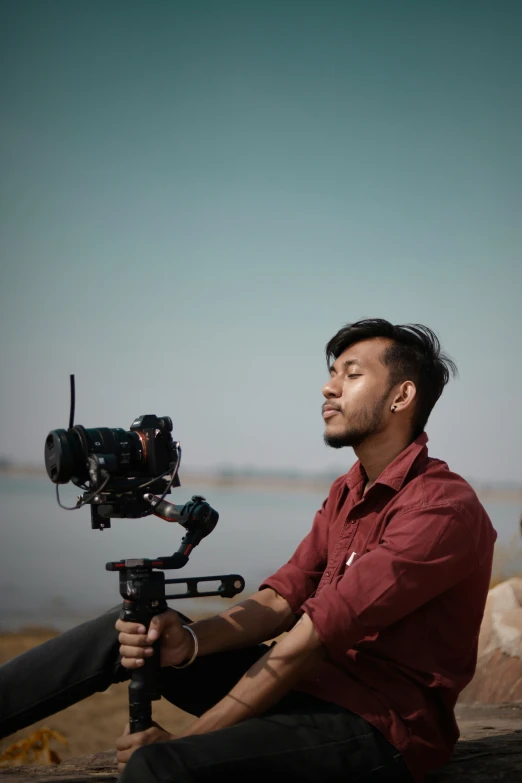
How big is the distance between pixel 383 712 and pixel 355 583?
1.26ft

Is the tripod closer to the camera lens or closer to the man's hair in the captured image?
the camera lens

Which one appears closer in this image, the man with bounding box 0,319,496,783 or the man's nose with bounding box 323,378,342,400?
the man with bounding box 0,319,496,783

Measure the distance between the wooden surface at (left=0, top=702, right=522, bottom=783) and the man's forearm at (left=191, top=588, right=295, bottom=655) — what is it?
705mm

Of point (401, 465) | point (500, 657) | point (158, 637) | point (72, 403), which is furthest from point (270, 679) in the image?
point (500, 657)

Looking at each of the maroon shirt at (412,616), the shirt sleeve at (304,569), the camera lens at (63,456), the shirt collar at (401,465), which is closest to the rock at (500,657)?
the shirt sleeve at (304,569)

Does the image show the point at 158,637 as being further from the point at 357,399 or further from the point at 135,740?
the point at 357,399

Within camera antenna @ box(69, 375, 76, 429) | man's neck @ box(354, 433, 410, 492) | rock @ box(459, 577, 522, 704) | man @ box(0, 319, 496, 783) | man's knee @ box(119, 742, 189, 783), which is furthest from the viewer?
rock @ box(459, 577, 522, 704)

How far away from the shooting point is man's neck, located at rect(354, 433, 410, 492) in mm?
2604

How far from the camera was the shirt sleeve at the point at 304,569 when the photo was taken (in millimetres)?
2680

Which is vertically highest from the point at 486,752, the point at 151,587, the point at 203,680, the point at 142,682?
the point at 151,587

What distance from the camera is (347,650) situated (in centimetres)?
217

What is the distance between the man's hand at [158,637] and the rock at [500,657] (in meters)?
2.92

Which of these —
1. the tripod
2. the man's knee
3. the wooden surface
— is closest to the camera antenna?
the tripod

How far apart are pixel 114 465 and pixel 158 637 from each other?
0.50 meters
